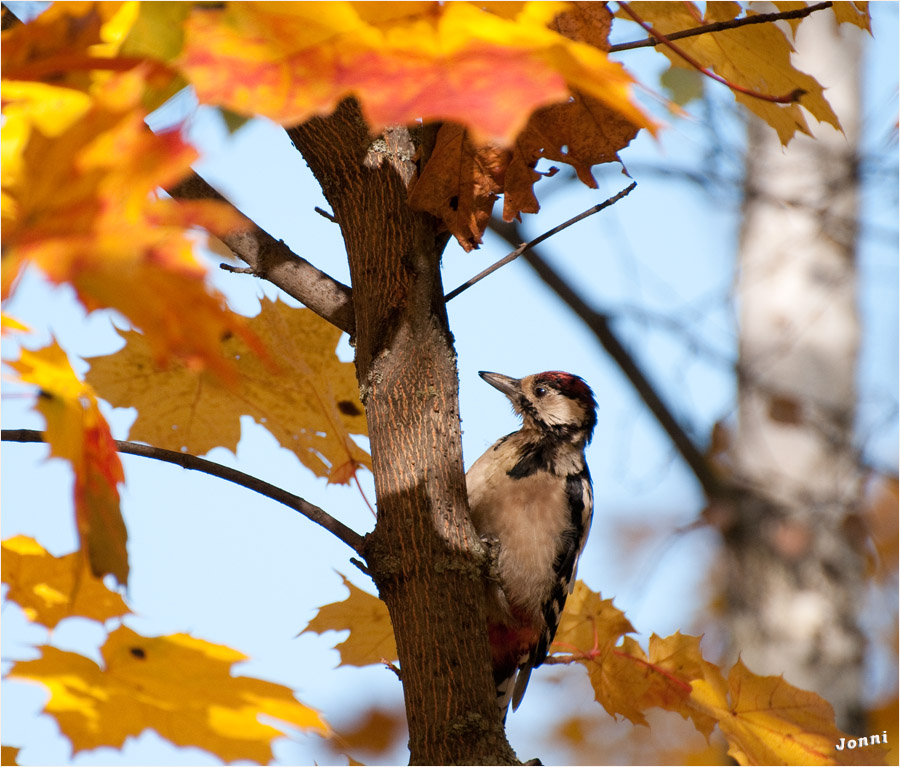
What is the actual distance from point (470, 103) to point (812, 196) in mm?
5389

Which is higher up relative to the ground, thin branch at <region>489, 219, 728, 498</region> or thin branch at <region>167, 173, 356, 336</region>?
thin branch at <region>489, 219, 728, 498</region>

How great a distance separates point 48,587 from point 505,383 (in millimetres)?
2320

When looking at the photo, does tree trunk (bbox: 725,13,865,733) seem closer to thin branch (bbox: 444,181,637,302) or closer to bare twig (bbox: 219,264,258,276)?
thin branch (bbox: 444,181,637,302)

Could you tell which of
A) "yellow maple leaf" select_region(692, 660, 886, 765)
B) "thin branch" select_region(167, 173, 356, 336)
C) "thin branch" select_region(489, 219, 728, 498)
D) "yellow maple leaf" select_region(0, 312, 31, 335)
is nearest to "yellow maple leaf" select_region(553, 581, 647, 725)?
"yellow maple leaf" select_region(692, 660, 886, 765)

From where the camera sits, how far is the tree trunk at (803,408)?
5371 mm

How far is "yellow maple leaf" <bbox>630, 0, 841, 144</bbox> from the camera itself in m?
2.05

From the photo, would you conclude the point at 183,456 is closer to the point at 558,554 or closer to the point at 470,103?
the point at 470,103

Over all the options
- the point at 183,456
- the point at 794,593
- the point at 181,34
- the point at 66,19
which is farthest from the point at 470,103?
the point at 794,593

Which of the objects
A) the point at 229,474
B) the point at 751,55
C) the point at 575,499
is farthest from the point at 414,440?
the point at 575,499

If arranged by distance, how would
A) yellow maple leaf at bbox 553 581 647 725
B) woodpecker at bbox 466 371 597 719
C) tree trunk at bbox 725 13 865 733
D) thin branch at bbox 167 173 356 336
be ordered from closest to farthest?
thin branch at bbox 167 173 356 336, yellow maple leaf at bbox 553 581 647 725, woodpecker at bbox 466 371 597 719, tree trunk at bbox 725 13 865 733

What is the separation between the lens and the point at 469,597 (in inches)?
72.5

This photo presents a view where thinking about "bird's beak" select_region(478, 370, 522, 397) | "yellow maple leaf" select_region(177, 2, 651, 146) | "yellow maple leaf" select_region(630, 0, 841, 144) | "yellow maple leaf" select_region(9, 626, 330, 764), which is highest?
"bird's beak" select_region(478, 370, 522, 397)

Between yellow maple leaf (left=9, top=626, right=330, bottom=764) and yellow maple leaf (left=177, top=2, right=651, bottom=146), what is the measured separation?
101cm

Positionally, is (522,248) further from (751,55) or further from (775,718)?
(775,718)
